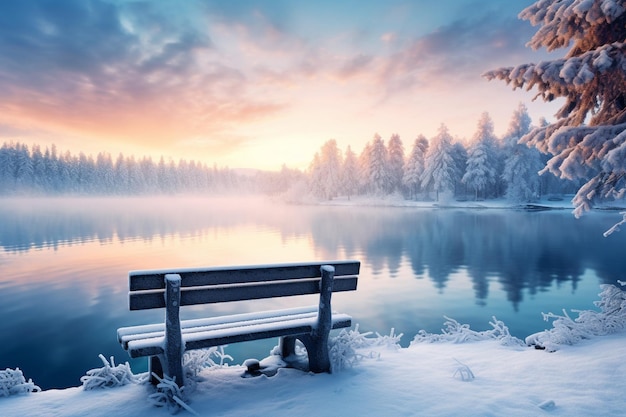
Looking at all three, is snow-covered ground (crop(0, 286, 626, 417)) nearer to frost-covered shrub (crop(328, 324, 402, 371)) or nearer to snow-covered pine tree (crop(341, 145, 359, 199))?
frost-covered shrub (crop(328, 324, 402, 371))

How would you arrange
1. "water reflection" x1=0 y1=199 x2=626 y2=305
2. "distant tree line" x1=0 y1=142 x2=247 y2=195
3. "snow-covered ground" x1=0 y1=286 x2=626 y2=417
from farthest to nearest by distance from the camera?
"distant tree line" x1=0 y1=142 x2=247 y2=195 → "water reflection" x1=0 y1=199 x2=626 y2=305 → "snow-covered ground" x1=0 y1=286 x2=626 y2=417

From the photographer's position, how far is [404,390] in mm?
4324

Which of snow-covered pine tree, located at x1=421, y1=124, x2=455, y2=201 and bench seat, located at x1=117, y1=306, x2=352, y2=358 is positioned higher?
snow-covered pine tree, located at x1=421, y1=124, x2=455, y2=201

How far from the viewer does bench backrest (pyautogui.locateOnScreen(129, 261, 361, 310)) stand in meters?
3.94

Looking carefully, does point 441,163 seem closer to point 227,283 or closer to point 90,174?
point 227,283

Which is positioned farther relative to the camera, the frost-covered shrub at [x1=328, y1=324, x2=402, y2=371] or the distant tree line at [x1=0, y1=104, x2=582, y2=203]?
the distant tree line at [x1=0, y1=104, x2=582, y2=203]

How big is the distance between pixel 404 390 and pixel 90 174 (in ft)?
493

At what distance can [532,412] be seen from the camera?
3.69 meters

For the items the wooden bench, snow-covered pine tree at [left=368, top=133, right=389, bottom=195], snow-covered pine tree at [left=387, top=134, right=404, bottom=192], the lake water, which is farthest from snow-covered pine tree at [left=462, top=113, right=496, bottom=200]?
the wooden bench

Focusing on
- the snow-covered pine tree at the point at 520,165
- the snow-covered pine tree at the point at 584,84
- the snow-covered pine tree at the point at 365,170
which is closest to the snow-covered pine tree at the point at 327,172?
the snow-covered pine tree at the point at 365,170

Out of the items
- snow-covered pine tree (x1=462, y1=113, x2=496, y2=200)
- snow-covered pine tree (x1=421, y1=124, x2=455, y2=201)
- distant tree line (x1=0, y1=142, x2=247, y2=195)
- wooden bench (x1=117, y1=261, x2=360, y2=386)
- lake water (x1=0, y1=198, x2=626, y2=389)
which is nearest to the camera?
wooden bench (x1=117, y1=261, x2=360, y2=386)

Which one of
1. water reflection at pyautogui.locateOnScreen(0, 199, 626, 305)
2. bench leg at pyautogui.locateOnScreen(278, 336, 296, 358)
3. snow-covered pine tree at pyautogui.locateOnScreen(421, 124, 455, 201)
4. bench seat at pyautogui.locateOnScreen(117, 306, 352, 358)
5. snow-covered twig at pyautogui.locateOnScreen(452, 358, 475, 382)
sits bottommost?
water reflection at pyautogui.locateOnScreen(0, 199, 626, 305)

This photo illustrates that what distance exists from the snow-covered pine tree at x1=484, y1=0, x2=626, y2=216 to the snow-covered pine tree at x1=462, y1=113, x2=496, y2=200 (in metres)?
54.9

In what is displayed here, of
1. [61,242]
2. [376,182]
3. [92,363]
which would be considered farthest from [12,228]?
[376,182]
